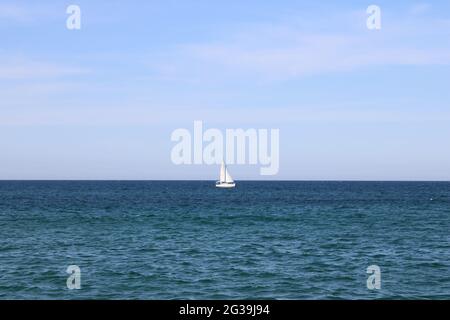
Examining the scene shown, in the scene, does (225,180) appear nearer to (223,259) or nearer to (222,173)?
(222,173)

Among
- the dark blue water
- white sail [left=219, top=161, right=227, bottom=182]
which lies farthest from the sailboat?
the dark blue water

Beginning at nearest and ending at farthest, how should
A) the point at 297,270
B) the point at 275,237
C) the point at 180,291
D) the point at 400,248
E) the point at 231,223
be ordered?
the point at 180,291 < the point at 297,270 < the point at 400,248 < the point at 275,237 < the point at 231,223

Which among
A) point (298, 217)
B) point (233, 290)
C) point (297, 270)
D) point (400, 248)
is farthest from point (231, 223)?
point (233, 290)

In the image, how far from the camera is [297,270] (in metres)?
27.2

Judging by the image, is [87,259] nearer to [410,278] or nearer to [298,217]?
[410,278]

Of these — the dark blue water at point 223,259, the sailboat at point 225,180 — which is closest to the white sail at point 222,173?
the sailboat at point 225,180

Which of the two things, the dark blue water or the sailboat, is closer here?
the dark blue water

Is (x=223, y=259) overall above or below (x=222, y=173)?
below

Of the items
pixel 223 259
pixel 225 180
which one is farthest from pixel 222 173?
pixel 223 259

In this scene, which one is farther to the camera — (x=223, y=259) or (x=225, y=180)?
(x=225, y=180)

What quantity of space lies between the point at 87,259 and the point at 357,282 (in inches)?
678

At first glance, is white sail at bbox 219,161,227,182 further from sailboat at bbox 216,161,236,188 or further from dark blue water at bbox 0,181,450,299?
dark blue water at bbox 0,181,450,299
